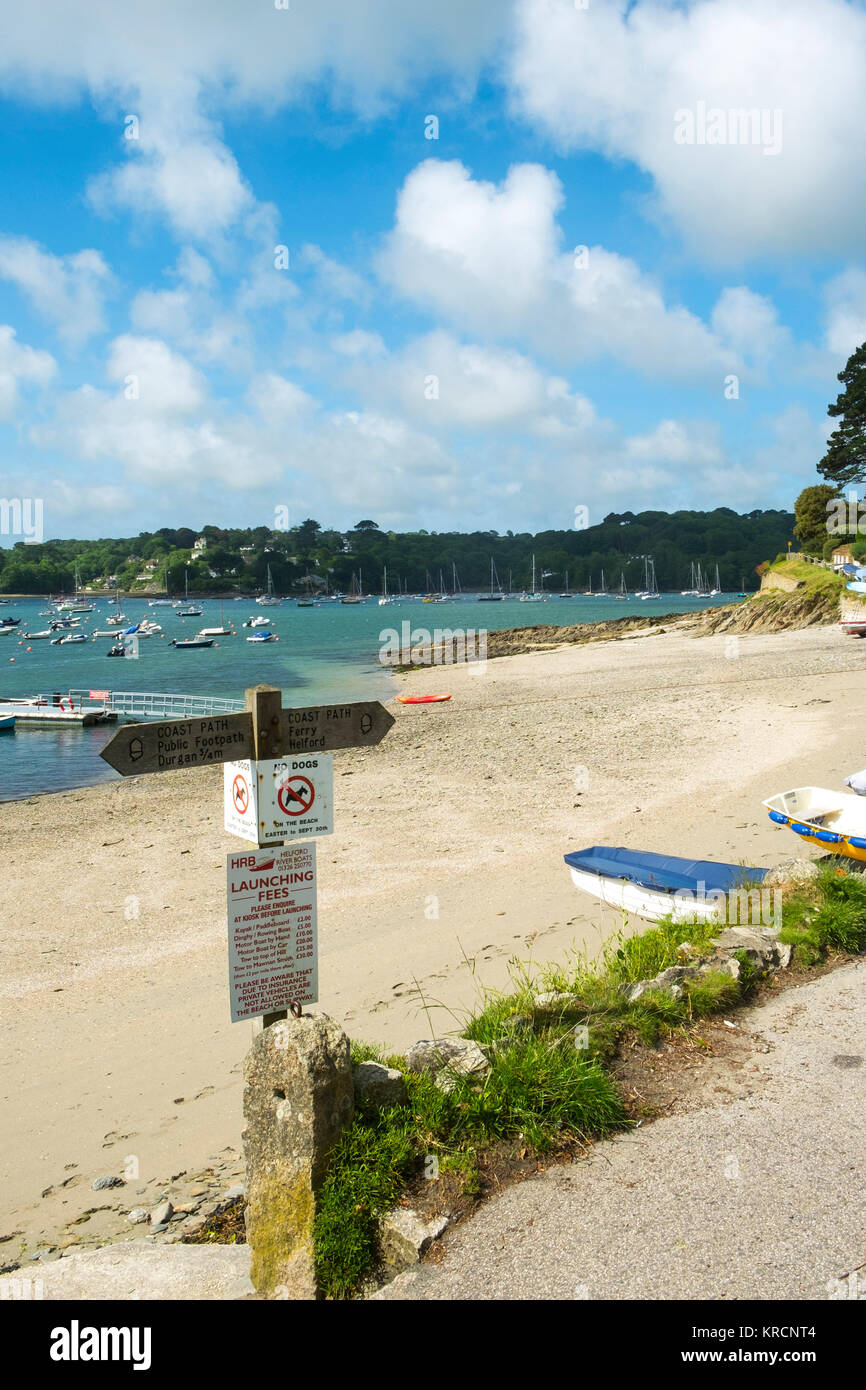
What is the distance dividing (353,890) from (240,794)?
26.7ft

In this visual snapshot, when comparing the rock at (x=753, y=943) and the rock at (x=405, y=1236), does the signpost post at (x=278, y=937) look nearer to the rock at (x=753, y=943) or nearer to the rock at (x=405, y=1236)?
the rock at (x=405, y=1236)

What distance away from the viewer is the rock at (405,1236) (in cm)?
423

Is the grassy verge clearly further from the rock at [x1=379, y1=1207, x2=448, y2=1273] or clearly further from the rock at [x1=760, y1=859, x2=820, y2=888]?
the rock at [x1=760, y1=859, x2=820, y2=888]

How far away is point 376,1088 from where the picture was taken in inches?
195

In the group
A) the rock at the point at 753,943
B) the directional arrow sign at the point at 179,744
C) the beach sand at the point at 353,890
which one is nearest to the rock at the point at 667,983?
the rock at the point at 753,943

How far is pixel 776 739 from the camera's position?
20.7 m

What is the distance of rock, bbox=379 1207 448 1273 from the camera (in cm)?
423

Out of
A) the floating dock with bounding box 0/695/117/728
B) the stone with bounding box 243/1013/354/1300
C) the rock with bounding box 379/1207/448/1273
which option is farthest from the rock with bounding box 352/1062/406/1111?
the floating dock with bounding box 0/695/117/728

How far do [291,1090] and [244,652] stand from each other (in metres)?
77.2

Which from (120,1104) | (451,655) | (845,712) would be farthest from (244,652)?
(120,1104)

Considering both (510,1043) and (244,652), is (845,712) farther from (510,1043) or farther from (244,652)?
(244,652)

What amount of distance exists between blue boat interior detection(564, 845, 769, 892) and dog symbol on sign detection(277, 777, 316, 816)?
5457mm

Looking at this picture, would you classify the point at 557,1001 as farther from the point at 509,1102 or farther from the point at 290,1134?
the point at 290,1134
